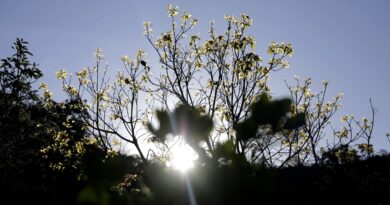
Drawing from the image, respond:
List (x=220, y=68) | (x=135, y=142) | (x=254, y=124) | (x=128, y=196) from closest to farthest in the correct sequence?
1. (x=128, y=196)
2. (x=254, y=124)
3. (x=135, y=142)
4. (x=220, y=68)

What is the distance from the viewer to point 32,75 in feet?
31.8

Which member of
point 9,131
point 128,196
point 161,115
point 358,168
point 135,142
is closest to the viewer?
point 128,196

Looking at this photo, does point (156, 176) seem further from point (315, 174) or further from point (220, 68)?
point (315, 174)

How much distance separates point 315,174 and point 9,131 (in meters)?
10.2

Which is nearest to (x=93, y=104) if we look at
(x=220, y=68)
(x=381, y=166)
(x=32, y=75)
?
(x=32, y=75)

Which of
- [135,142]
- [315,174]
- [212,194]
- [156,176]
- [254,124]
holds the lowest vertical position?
[212,194]

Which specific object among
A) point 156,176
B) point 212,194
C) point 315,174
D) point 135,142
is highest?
point 135,142

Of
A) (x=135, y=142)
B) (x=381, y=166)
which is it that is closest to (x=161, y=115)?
(x=135, y=142)

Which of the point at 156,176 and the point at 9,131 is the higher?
the point at 9,131

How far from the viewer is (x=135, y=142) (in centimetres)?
1029

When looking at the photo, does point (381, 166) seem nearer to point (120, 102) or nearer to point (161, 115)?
point (120, 102)

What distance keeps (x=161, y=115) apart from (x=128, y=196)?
442mm

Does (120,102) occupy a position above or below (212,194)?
above

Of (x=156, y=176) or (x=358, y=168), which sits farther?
(x=358, y=168)
